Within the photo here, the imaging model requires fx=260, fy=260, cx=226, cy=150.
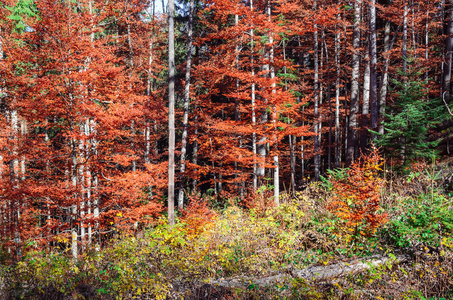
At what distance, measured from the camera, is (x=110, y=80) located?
11.2 metres

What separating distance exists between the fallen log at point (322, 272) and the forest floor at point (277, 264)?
0.8 inches

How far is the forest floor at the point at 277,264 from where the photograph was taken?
4707mm

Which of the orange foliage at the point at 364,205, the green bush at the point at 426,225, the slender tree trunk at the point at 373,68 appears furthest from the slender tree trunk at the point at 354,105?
the orange foliage at the point at 364,205

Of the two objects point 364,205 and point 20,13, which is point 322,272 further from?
point 20,13

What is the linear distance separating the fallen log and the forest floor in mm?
19

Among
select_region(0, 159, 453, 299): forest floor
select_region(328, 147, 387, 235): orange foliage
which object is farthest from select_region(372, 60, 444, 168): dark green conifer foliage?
select_region(328, 147, 387, 235): orange foliage

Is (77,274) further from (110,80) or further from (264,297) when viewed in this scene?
(110,80)

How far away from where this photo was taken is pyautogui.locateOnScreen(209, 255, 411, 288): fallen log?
16.2 ft

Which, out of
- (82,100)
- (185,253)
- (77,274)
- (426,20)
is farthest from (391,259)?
(426,20)

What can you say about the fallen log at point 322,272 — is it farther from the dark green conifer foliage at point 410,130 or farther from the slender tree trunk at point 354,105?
the slender tree trunk at point 354,105

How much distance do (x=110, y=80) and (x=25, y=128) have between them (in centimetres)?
1203

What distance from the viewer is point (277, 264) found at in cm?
560

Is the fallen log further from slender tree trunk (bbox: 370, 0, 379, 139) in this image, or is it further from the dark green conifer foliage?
slender tree trunk (bbox: 370, 0, 379, 139)

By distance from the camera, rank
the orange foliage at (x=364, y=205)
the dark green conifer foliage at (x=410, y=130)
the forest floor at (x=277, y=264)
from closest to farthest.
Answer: the forest floor at (x=277, y=264), the orange foliage at (x=364, y=205), the dark green conifer foliage at (x=410, y=130)
